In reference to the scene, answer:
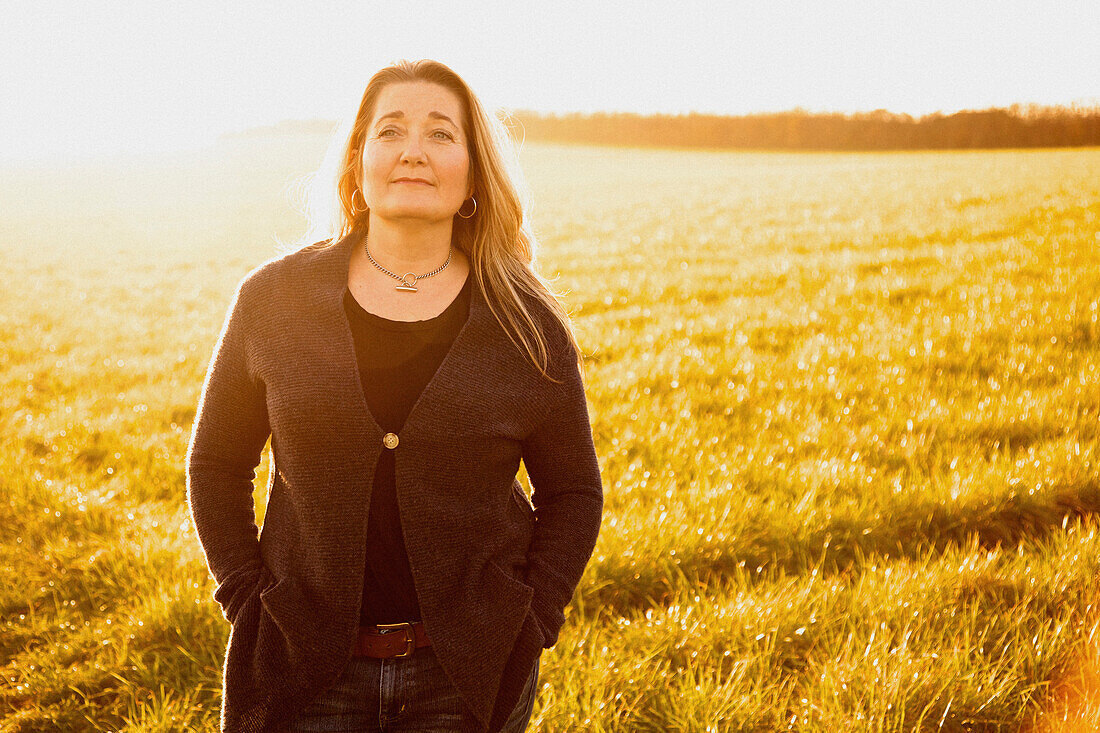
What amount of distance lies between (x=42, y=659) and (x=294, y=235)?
21.7 metres

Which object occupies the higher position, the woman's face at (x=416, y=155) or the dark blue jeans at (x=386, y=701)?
the woman's face at (x=416, y=155)

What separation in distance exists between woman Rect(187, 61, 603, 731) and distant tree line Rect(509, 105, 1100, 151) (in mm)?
69144

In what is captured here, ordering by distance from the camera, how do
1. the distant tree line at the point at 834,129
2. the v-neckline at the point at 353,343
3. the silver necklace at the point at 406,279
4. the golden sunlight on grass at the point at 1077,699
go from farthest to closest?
the distant tree line at the point at 834,129
the golden sunlight on grass at the point at 1077,699
the silver necklace at the point at 406,279
the v-neckline at the point at 353,343

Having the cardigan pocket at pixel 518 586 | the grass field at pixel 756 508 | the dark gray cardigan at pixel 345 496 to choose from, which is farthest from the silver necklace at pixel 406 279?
the grass field at pixel 756 508

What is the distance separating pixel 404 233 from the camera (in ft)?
7.39

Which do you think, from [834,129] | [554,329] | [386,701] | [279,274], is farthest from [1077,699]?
[834,129]

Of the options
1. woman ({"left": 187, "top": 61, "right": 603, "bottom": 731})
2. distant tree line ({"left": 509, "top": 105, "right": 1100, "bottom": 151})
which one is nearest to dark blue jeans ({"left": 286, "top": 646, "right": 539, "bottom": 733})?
woman ({"left": 187, "top": 61, "right": 603, "bottom": 731})

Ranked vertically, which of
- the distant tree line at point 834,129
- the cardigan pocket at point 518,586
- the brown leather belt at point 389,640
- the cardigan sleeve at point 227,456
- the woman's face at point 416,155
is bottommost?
the brown leather belt at point 389,640

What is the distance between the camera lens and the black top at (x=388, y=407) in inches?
82.1

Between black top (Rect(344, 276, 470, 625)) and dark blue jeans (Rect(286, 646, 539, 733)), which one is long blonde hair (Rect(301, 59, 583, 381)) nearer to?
black top (Rect(344, 276, 470, 625))

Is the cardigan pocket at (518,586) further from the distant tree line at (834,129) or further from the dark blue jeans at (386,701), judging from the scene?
the distant tree line at (834,129)

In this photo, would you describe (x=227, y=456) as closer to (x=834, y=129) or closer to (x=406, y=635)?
(x=406, y=635)

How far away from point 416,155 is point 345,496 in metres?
0.96

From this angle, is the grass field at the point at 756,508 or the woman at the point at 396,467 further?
the grass field at the point at 756,508
